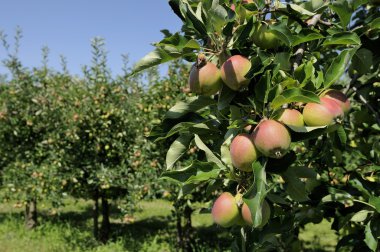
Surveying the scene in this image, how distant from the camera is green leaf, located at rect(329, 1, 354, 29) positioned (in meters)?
1.41

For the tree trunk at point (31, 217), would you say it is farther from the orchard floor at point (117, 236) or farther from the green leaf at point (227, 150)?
the green leaf at point (227, 150)

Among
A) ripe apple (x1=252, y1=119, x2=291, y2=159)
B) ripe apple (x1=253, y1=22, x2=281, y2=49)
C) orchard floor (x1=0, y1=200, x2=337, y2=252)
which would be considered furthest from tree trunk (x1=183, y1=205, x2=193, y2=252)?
ripe apple (x1=252, y1=119, x2=291, y2=159)

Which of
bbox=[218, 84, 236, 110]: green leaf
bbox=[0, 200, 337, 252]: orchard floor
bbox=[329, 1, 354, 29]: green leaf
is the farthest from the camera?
bbox=[0, 200, 337, 252]: orchard floor

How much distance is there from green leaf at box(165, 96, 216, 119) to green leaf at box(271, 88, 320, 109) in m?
0.31

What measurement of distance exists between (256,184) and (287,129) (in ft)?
0.68

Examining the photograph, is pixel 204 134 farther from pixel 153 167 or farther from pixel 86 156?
pixel 86 156

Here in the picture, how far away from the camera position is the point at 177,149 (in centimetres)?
146

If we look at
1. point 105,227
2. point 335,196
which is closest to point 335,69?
point 335,196

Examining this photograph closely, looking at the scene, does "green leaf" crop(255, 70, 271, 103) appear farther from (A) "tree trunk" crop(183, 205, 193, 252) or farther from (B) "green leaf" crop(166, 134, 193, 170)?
(A) "tree trunk" crop(183, 205, 193, 252)

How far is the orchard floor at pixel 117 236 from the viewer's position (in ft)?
23.4

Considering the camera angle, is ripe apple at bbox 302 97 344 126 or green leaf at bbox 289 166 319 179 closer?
ripe apple at bbox 302 97 344 126

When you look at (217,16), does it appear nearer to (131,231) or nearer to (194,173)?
(194,173)

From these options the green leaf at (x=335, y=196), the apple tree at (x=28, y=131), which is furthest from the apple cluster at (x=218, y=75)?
the apple tree at (x=28, y=131)

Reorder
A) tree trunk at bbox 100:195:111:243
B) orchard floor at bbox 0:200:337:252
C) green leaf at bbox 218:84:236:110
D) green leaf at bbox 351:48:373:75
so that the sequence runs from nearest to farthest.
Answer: green leaf at bbox 218:84:236:110 → green leaf at bbox 351:48:373:75 → orchard floor at bbox 0:200:337:252 → tree trunk at bbox 100:195:111:243
